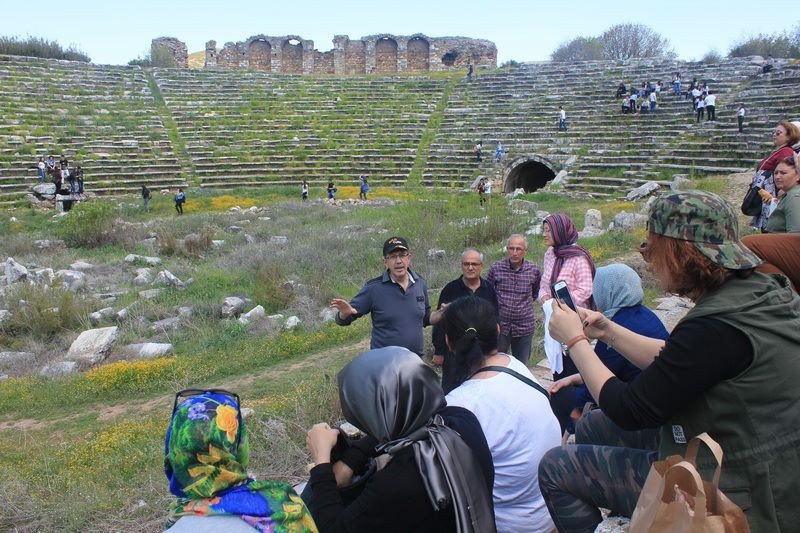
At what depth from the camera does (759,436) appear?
→ 168cm

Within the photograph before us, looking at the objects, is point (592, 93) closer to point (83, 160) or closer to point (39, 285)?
point (83, 160)

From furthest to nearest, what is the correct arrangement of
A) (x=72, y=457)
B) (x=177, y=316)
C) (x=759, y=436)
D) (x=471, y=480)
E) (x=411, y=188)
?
(x=411, y=188) → (x=177, y=316) → (x=72, y=457) → (x=471, y=480) → (x=759, y=436)

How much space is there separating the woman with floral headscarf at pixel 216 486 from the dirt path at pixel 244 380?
4.57m

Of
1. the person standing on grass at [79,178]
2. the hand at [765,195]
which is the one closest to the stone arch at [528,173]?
the person standing on grass at [79,178]

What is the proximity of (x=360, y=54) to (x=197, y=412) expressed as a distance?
3920cm

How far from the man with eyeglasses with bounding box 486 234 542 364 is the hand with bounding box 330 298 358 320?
1.33 meters

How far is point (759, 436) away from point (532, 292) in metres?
3.39

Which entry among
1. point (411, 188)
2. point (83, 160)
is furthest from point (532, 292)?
point (83, 160)

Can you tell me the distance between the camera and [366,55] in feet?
125

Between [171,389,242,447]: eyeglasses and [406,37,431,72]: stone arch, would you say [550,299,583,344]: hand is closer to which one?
[171,389,242,447]: eyeglasses

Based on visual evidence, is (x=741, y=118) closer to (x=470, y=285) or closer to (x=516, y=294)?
(x=516, y=294)

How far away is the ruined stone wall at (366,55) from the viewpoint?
38.3 metres

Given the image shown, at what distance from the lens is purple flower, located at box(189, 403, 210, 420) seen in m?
1.85

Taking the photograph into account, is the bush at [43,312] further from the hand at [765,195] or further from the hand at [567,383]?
the hand at [765,195]
